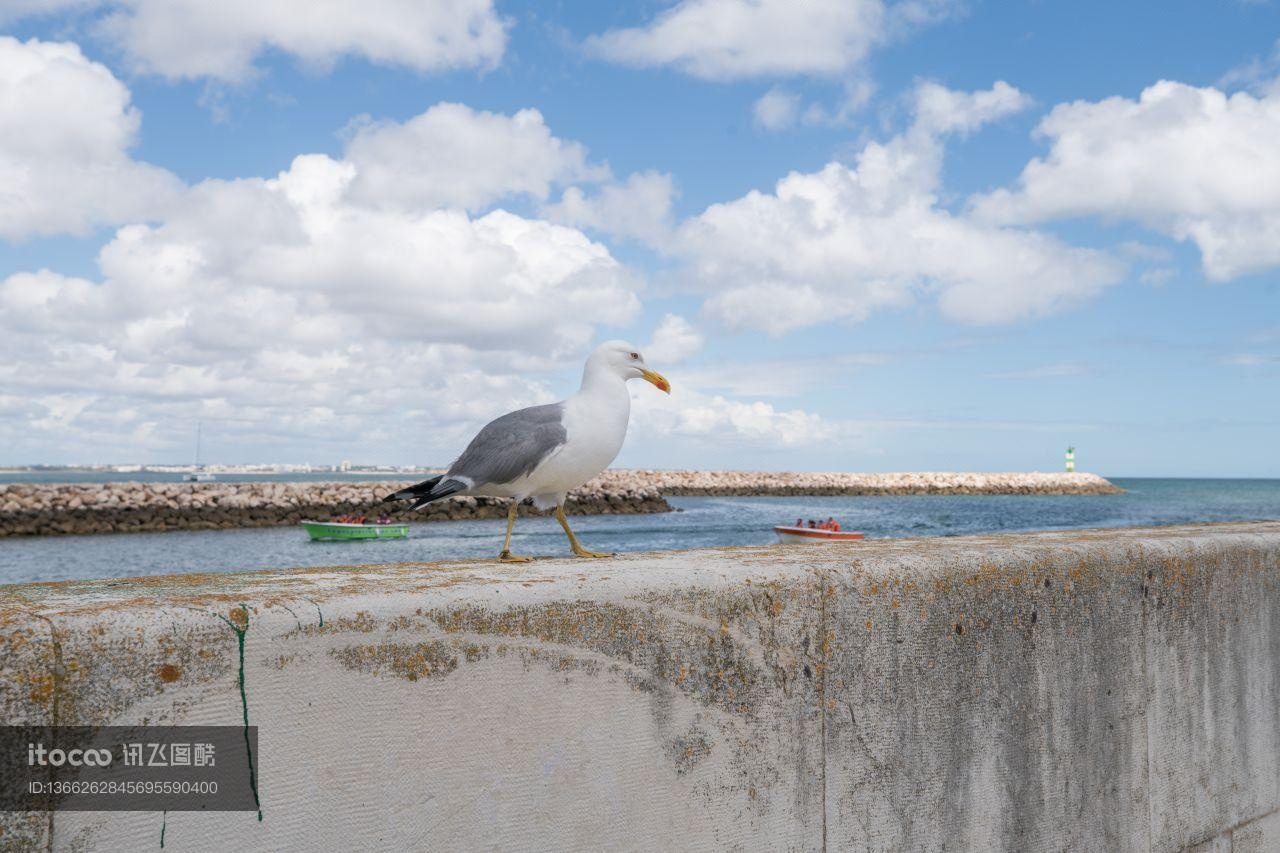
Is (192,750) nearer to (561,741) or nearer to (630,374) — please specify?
(561,741)

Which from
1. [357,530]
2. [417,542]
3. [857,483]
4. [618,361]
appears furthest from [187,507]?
[857,483]

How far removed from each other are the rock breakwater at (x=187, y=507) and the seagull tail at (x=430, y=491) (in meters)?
29.8

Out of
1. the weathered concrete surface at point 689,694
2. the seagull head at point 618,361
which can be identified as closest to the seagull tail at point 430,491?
the seagull head at point 618,361

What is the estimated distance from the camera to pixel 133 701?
58.5 inches

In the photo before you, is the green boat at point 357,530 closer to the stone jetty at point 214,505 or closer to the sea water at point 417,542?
the sea water at point 417,542

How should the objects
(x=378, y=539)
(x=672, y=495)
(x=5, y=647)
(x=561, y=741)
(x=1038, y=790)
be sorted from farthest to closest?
(x=672, y=495) < (x=378, y=539) < (x=1038, y=790) < (x=561, y=741) < (x=5, y=647)

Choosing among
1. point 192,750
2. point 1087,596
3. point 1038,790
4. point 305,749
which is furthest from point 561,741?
point 1087,596

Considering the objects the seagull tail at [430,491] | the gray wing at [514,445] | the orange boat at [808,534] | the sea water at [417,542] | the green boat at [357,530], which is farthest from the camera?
the green boat at [357,530]

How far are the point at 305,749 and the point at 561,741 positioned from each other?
Result: 19.5 inches

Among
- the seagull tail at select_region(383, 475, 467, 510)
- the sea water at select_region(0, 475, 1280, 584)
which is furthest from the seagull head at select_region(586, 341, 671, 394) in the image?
the sea water at select_region(0, 475, 1280, 584)

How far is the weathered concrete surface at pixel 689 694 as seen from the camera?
5.11 feet

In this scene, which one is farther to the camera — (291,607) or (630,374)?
(630,374)
